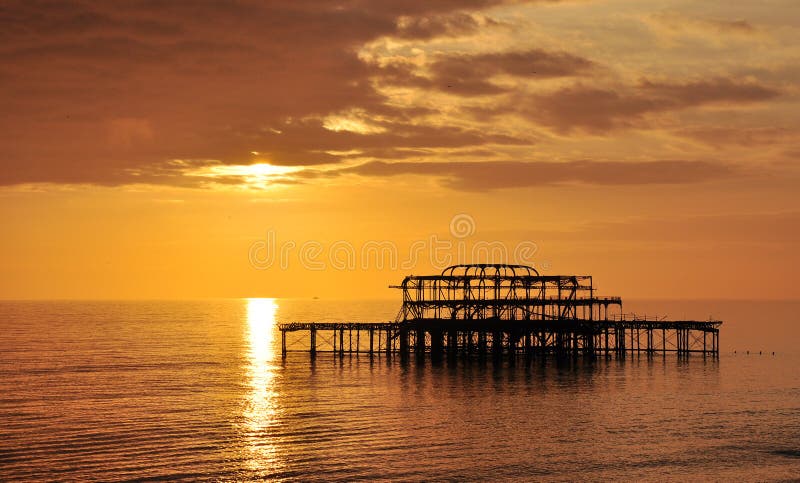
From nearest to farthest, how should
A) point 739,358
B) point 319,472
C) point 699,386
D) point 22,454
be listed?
point 319,472 → point 22,454 → point 699,386 → point 739,358

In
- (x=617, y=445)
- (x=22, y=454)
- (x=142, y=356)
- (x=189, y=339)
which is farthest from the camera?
(x=189, y=339)

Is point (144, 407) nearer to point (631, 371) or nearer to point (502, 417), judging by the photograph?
point (502, 417)

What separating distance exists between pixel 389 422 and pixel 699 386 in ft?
116

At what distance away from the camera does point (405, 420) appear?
66062 millimetres

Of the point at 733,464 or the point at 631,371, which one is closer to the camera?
the point at 733,464

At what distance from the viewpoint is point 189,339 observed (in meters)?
179

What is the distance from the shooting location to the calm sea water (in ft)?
171

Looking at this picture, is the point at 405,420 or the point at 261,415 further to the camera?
the point at 261,415

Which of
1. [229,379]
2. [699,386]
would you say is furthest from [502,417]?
[229,379]

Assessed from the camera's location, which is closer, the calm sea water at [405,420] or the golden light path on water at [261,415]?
the calm sea water at [405,420]

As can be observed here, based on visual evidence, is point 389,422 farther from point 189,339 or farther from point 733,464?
point 189,339

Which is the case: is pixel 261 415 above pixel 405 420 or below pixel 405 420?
below

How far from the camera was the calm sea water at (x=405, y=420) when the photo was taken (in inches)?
2048

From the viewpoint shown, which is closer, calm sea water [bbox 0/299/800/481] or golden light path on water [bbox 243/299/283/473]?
calm sea water [bbox 0/299/800/481]
